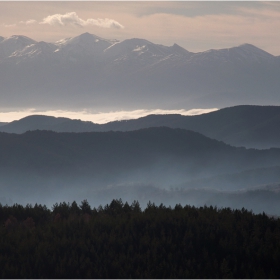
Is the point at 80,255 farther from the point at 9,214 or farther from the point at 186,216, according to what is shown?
the point at 9,214

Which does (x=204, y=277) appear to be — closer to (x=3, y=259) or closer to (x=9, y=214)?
(x=3, y=259)

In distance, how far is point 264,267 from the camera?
20.9m

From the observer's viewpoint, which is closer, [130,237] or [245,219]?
[130,237]

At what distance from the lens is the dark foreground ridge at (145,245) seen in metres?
20.4

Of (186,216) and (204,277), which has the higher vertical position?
(186,216)

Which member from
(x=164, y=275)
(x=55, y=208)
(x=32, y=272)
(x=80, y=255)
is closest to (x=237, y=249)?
(x=164, y=275)

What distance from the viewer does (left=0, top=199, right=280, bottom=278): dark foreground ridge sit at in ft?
67.0

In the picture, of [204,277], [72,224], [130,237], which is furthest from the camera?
[72,224]

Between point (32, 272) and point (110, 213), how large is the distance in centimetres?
823

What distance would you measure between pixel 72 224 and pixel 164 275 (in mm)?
6220

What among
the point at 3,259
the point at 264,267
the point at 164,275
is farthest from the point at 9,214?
the point at 264,267

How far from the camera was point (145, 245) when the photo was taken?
2252 centimetres

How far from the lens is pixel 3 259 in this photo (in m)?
21.4

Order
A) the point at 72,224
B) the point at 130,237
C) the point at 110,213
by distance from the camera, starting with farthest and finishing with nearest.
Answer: the point at 110,213, the point at 72,224, the point at 130,237
